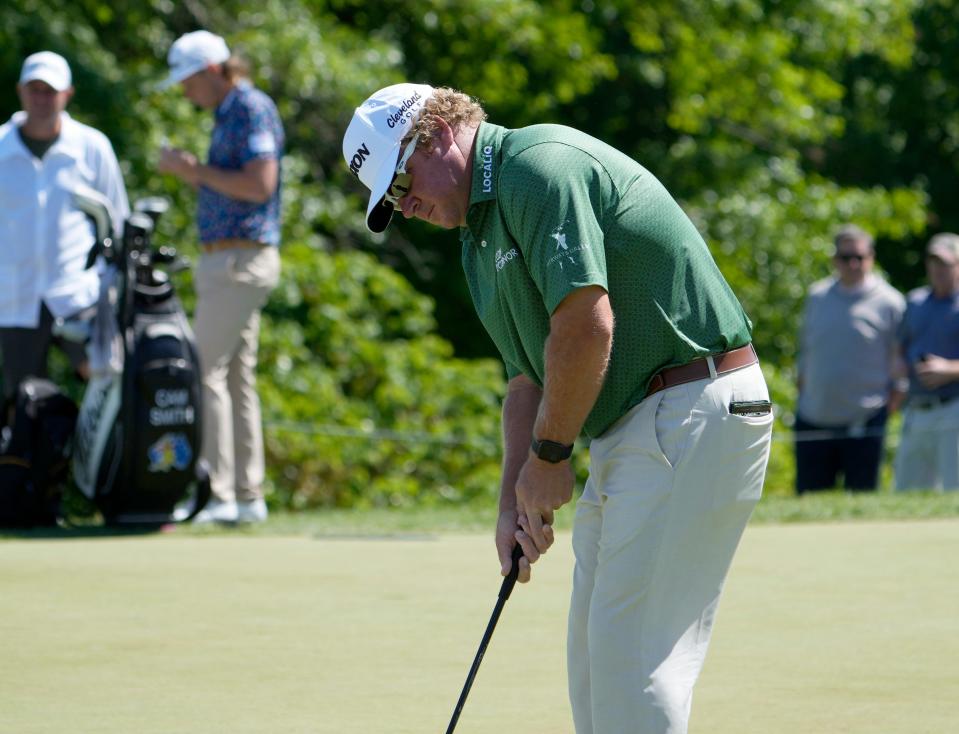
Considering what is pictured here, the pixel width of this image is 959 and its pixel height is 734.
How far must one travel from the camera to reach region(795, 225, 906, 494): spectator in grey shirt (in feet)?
36.5

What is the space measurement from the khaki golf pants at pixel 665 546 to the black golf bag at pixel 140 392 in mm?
4816

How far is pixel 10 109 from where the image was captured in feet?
45.2

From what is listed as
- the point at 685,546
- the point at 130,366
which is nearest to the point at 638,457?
the point at 685,546

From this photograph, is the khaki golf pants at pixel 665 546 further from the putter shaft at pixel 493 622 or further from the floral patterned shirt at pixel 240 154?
the floral patterned shirt at pixel 240 154

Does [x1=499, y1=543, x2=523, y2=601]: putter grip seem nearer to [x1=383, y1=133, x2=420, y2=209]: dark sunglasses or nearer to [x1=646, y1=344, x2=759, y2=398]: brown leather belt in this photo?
[x1=646, y1=344, x2=759, y2=398]: brown leather belt

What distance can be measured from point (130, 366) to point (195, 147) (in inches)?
225

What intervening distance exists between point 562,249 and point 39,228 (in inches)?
225

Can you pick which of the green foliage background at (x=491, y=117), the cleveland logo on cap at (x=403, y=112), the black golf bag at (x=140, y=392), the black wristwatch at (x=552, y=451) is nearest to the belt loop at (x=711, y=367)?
the black wristwatch at (x=552, y=451)

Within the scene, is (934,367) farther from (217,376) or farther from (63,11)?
(63,11)

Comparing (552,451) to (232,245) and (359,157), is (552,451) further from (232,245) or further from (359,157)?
(232,245)

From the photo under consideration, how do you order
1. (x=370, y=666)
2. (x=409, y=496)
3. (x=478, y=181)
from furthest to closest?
A: (x=409, y=496)
(x=370, y=666)
(x=478, y=181)

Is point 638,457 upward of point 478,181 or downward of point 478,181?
downward

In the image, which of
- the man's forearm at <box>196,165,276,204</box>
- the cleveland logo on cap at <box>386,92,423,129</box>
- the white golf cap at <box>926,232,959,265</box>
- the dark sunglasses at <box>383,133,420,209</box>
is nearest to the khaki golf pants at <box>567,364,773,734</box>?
the dark sunglasses at <box>383,133,420,209</box>

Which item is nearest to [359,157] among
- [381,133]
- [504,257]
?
[381,133]
